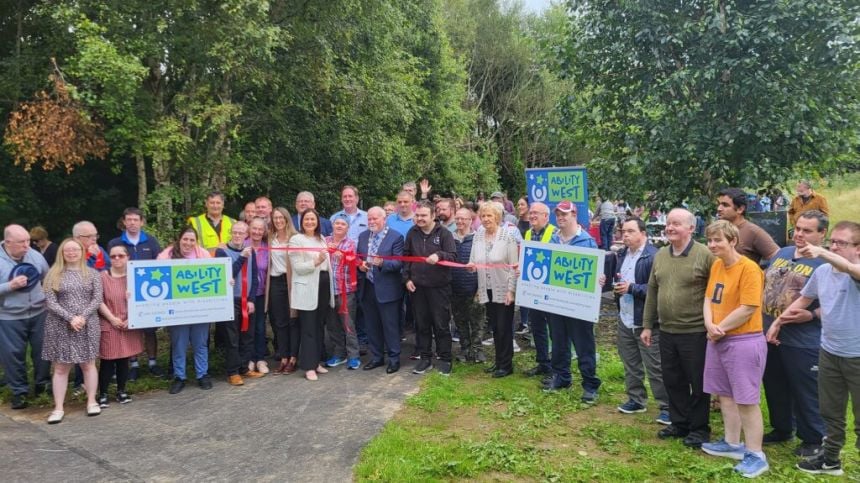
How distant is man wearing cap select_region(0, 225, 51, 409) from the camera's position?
5934mm

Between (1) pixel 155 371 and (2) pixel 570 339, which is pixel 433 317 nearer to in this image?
(2) pixel 570 339

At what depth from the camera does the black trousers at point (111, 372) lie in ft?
19.8

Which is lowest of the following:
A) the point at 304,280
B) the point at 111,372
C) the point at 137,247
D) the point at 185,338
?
the point at 111,372

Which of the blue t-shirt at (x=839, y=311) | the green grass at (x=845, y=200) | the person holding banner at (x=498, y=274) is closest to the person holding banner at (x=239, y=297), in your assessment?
the person holding banner at (x=498, y=274)

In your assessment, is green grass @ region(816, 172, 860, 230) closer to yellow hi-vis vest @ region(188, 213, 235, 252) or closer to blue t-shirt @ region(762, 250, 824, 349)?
blue t-shirt @ region(762, 250, 824, 349)

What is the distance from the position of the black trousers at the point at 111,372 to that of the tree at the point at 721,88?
704 centimetres

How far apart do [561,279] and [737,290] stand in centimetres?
195

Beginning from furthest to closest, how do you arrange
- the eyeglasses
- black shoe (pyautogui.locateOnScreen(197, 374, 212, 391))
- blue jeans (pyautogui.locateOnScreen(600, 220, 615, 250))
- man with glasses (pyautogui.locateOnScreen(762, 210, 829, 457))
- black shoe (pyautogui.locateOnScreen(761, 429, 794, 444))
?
1. blue jeans (pyautogui.locateOnScreen(600, 220, 615, 250))
2. black shoe (pyautogui.locateOnScreen(197, 374, 212, 391))
3. black shoe (pyautogui.locateOnScreen(761, 429, 794, 444))
4. man with glasses (pyautogui.locateOnScreen(762, 210, 829, 457))
5. the eyeglasses

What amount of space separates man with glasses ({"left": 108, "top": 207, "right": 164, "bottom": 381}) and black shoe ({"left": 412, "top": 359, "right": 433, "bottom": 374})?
325 centimetres

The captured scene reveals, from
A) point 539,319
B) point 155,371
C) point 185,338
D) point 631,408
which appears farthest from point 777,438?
point 155,371

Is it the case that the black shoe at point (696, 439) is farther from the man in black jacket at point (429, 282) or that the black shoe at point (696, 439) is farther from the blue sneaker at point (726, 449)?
the man in black jacket at point (429, 282)

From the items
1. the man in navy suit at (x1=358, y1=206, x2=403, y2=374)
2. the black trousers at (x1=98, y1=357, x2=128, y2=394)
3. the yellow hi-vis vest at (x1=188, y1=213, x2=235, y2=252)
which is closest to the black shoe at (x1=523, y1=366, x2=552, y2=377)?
the man in navy suit at (x1=358, y1=206, x2=403, y2=374)

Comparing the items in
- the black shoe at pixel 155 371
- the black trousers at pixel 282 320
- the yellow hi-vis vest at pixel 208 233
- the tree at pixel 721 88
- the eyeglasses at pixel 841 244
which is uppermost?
the tree at pixel 721 88

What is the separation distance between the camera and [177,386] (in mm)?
6434
